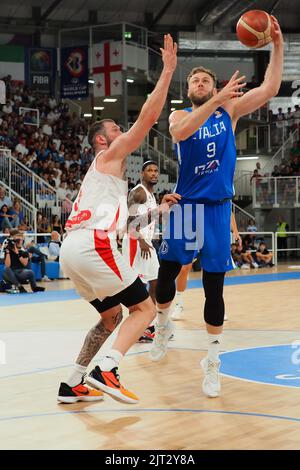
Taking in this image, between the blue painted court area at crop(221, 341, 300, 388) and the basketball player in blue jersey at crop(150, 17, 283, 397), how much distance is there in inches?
25.7

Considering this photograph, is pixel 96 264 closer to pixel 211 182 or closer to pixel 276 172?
pixel 211 182

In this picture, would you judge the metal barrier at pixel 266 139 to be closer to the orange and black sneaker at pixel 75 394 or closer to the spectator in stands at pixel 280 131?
the spectator in stands at pixel 280 131

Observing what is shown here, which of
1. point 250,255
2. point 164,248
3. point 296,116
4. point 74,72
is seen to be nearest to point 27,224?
point 250,255

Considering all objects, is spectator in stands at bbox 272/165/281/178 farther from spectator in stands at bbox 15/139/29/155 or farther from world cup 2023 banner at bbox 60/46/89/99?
spectator in stands at bbox 15/139/29/155

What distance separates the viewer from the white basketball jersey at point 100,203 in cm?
534

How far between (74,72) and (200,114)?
2480 cm

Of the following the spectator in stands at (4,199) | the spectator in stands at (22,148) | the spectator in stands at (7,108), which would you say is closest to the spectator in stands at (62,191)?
the spectator in stands at (22,148)

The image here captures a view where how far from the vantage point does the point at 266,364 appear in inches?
275

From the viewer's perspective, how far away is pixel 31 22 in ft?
110

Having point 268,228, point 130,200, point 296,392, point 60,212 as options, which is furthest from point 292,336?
point 268,228

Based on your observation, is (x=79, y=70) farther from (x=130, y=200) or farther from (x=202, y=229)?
(x=202, y=229)

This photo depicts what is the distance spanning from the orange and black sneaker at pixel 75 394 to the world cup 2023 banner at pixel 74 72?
24436 mm

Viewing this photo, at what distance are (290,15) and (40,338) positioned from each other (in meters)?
32.5

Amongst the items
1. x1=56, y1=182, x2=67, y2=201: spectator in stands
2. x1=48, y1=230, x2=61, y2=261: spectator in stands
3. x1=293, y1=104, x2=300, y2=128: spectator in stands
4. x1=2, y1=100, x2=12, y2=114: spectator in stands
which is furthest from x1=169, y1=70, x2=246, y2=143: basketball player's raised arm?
x1=293, y1=104, x2=300, y2=128: spectator in stands
